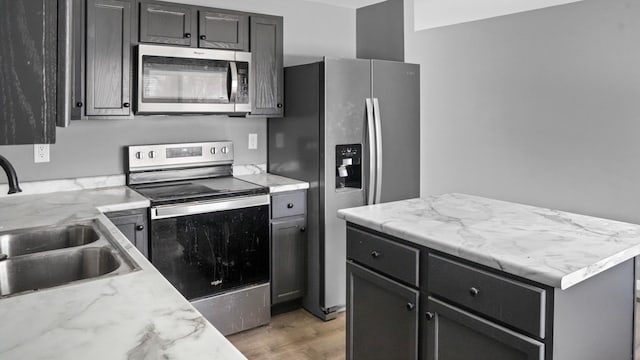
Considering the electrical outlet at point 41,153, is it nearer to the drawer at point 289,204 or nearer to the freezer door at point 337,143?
the drawer at point 289,204

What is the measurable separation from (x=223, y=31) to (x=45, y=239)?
6.03 ft

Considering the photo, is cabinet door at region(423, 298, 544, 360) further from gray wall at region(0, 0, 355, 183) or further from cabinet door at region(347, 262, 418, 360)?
gray wall at region(0, 0, 355, 183)

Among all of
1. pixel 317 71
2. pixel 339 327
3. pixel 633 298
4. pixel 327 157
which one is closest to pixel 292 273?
pixel 339 327

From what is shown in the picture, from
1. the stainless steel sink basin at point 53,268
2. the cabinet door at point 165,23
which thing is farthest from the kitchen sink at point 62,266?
the cabinet door at point 165,23

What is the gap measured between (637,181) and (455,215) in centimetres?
239

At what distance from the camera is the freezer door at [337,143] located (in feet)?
10.5

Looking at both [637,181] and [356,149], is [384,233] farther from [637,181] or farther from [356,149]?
[637,181]

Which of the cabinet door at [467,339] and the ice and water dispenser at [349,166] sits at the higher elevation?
the ice and water dispenser at [349,166]

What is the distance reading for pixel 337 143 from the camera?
128 inches

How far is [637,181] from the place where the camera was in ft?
Answer: 12.2

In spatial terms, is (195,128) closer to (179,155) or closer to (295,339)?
(179,155)

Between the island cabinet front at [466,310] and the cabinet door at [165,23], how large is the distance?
1.77m

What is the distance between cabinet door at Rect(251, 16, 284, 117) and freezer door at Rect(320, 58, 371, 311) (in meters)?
0.50

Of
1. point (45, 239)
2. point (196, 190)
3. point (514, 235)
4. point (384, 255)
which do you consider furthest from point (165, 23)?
point (514, 235)
